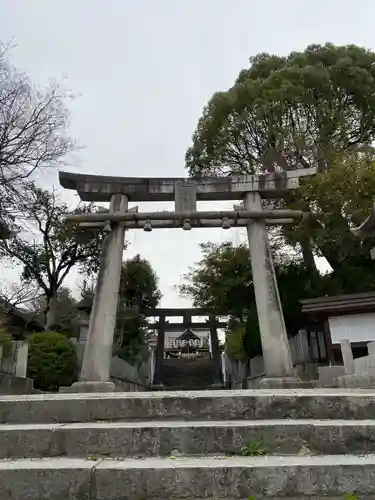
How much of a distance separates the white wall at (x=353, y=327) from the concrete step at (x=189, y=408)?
9.97 metres

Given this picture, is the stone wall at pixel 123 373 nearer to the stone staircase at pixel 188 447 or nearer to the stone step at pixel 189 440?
the stone staircase at pixel 188 447

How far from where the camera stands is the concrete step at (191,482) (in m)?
2.51

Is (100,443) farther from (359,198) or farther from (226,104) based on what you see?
(226,104)

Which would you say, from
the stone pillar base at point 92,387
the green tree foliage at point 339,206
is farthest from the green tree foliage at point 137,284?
the stone pillar base at point 92,387

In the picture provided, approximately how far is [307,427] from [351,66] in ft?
59.7

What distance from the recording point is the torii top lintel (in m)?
9.78

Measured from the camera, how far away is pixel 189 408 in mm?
→ 3508

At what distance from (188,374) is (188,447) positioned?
25.5m

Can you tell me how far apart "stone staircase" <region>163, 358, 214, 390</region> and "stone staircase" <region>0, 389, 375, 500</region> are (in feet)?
72.7

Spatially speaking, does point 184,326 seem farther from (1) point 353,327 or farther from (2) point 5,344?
(2) point 5,344

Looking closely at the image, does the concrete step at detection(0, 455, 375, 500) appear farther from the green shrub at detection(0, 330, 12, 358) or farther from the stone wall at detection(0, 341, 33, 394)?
the green shrub at detection(0, 330, 12, 358)

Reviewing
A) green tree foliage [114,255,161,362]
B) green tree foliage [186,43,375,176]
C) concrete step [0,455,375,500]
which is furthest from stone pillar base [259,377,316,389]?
green tree foliage [114,255,161,362]

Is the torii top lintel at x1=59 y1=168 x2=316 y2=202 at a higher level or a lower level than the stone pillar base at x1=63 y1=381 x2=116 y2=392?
higher

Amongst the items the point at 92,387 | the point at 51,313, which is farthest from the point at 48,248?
the point at 92,387
